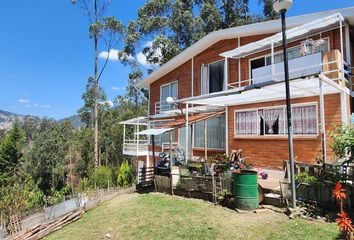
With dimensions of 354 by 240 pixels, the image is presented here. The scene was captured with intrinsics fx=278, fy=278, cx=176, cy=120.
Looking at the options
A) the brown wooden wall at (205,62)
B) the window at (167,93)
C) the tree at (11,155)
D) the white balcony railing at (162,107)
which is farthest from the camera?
the tree at (11,155)

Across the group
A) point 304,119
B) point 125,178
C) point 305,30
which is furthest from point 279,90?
point 125,178

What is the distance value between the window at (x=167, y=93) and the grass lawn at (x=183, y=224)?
11.3 metres

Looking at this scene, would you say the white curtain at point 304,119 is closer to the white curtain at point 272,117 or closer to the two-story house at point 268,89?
the two-story house at point 268,89

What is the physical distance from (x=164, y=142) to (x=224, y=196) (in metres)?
12.6

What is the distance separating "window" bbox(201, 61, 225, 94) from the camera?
16.8 m

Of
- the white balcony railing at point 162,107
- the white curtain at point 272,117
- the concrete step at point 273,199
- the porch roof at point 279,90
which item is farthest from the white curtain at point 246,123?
the white balcony railing at point 162,107

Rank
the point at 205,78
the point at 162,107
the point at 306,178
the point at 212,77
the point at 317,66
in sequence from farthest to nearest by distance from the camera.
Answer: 1. the point at 162,107
2. the point at 205,78
3. the point at 212,77
4. the point at 317,66
5. the point at 306,178

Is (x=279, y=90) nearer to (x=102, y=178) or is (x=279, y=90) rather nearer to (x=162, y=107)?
(x=162, y=107)

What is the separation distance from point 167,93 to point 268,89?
11941 millimetres

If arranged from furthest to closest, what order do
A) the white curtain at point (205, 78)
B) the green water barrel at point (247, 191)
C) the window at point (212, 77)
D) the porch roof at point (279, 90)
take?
the white curtain at point (205, 78) → the window at point (212, 77) → the porch roof at point (279, 90) → the green water barrel at point (247, 191)

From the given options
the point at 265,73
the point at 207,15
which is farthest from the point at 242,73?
the point at 207,15

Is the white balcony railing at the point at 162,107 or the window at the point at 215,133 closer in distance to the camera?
the window at the point at 215,133

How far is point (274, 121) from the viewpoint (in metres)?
12.6

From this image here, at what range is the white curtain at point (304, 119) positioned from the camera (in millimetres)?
11094
